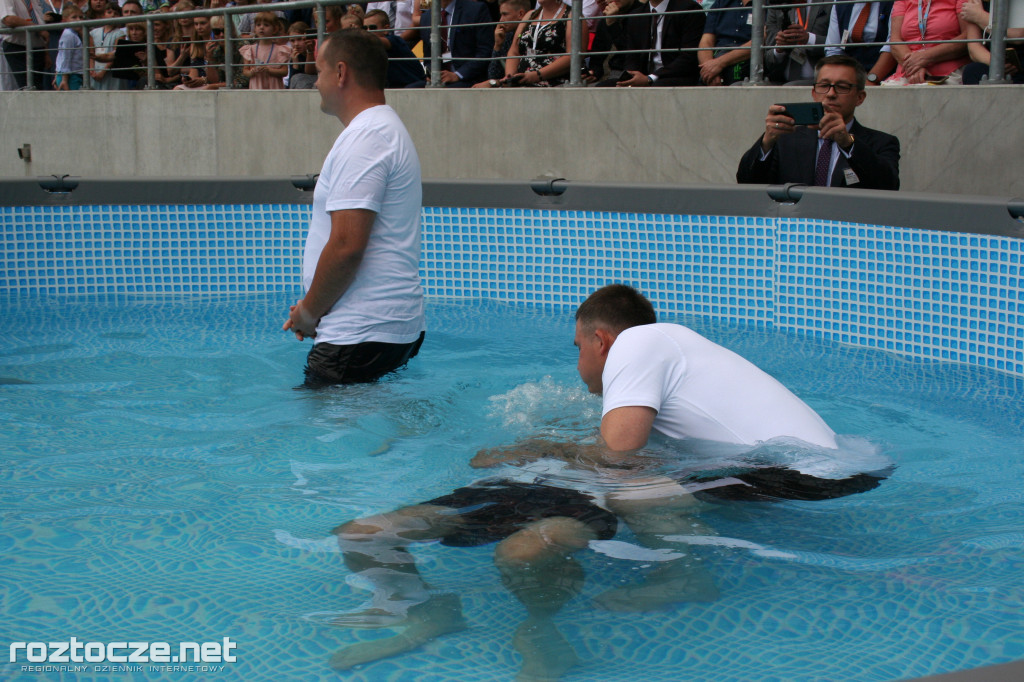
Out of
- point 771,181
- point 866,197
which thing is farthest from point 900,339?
point 771,181

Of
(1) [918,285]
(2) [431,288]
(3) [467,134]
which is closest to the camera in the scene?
(1) [918,285]

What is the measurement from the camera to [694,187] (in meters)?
6.43

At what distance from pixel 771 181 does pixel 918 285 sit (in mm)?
1277

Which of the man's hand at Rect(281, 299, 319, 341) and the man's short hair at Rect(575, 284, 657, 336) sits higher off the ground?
the man's short hair at Rect(575, 284, 657, 336)

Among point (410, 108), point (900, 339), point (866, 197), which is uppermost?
point (410, 108)

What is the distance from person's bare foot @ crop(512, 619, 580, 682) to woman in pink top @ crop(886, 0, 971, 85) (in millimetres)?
5955

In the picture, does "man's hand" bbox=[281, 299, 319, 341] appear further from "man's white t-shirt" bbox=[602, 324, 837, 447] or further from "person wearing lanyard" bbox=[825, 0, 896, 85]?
"person wearing lanyard" bbox=[825, 0, 896, 85]

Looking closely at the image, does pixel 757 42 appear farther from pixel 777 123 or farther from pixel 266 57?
pixel 266 57

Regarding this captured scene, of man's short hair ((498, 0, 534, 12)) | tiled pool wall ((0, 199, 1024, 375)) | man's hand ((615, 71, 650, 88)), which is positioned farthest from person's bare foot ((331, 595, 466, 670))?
man's short hair ((498, 0, 534, 12))

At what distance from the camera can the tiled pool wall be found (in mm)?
5324

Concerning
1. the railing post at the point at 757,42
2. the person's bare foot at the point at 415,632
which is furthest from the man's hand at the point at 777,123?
the person's bare foot at the point at 415,632

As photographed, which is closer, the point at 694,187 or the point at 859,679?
the point at 859,679

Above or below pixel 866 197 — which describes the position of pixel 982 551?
below

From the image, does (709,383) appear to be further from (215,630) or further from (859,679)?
(215,630)
